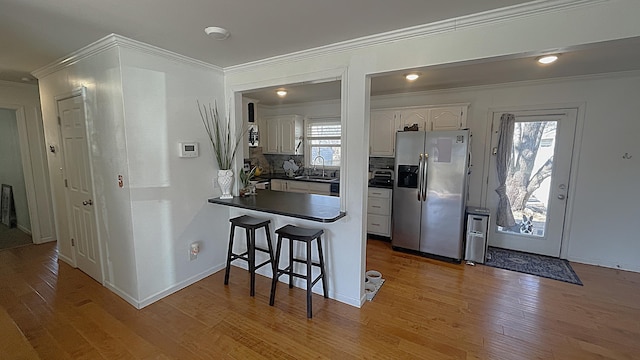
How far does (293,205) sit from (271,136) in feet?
10.5

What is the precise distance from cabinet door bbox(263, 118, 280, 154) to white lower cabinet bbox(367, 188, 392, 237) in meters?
2.30

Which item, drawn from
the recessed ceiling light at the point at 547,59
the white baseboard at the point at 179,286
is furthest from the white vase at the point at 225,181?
the recessed ceiling light at the point at 547,59

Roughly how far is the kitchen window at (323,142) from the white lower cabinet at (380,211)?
121 centimetres

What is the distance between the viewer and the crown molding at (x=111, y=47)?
7.12 feet

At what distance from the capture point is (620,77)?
3.16 metres

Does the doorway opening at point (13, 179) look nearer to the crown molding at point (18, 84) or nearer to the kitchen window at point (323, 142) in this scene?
the crown molding at point (18, 84)

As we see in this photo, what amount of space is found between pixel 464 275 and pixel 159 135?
359 cm

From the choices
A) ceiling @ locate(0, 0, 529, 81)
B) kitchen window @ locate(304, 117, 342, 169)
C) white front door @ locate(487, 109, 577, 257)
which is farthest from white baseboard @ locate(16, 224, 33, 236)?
white front door @ locate(487, 109, 577, 257)

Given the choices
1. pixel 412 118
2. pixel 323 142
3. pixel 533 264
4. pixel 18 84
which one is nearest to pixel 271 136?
pixel 323 142

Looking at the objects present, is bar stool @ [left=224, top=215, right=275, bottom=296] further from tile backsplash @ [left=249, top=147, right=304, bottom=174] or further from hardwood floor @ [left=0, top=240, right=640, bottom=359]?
tile backsplash @ [left=249, top=147, right=304, bottom=174]

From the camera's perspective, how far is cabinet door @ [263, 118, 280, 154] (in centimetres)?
551

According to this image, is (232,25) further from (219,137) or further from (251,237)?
(251,237)

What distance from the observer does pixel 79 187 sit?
292 cm

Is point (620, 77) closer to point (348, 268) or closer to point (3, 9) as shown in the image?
point (348, 268)
